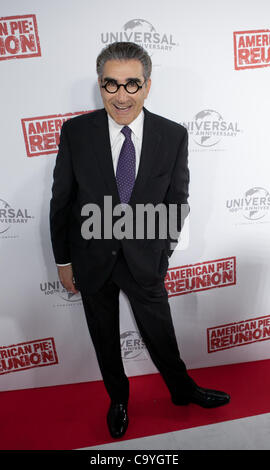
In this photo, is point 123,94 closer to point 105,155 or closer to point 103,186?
point 105,155

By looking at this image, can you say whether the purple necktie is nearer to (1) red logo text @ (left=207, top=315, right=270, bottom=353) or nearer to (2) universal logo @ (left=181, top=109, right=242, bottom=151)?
(2) universal logo @ (left=181, top=109, right=242, bottom=151)

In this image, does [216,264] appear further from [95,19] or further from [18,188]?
[95,19]

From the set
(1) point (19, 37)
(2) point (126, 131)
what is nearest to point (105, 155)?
(2) point (126, 131)

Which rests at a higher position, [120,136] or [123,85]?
[123,85]

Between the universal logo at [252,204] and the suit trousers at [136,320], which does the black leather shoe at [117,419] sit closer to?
the suit trousers at [136,320]

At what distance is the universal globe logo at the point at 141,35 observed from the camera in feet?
5.36

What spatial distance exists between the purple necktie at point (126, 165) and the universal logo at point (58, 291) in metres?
0.76

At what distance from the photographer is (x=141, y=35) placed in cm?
165

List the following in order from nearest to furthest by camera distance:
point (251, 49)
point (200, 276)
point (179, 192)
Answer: point (179, 192) < point (251, 49) < point (200, 276)

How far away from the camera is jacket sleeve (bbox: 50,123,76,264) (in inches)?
59.0

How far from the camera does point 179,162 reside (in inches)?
61.5

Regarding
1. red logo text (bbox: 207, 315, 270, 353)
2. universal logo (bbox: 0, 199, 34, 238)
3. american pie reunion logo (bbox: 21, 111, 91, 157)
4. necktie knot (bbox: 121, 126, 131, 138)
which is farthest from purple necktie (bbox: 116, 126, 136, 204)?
red logo text (bbox: 207, 315, 270, 353)

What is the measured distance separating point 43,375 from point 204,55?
1.88 metres

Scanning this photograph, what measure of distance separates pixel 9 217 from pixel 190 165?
36.0 inches
